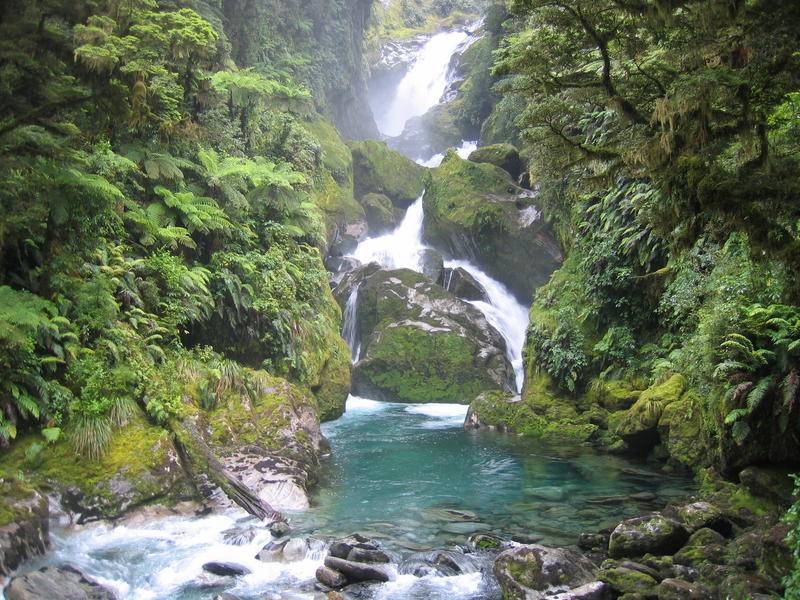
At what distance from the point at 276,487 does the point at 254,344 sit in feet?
13.4

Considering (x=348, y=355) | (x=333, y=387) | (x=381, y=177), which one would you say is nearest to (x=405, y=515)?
(x=333, y=387)

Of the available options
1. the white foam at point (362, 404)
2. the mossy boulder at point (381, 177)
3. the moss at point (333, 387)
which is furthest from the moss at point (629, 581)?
the mossy boulder at point (381, 177)

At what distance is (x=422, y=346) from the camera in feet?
67.7

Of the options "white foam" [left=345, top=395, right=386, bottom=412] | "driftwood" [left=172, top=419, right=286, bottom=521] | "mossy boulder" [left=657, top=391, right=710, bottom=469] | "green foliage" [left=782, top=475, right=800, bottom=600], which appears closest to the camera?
"green foliage" [left=782, top=475, right=800, bottom=600]

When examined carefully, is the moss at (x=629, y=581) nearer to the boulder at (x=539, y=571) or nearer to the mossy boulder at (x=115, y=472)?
the boulder at (x=539, y=571)

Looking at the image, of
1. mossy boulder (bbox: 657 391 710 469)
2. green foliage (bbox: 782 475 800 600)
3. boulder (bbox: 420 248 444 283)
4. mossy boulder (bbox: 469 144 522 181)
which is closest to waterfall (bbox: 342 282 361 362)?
boulder (bbox: 420 248 444 283)

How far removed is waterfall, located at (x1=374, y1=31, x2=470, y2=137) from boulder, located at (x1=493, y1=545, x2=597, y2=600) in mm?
44317

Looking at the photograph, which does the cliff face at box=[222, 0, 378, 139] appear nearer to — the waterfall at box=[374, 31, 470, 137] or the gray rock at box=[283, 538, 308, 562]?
the waterfall at box=[374, 31, 470, 137]

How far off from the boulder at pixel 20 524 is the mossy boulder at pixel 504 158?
2276 centimetres

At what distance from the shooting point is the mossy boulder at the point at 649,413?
36.2ft

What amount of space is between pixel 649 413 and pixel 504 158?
1733 centimetres

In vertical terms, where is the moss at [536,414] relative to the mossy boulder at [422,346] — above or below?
below

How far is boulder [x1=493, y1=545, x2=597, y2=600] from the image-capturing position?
20.1ft

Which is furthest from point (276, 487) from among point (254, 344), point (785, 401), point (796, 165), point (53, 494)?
→ point (796, 165)
